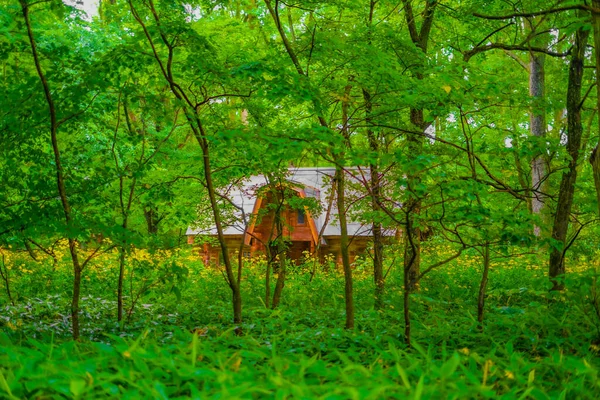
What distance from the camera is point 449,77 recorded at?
597 centimetres

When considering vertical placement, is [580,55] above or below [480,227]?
above

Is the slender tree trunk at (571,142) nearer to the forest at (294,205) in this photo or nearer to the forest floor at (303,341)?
the forest at (294,205)

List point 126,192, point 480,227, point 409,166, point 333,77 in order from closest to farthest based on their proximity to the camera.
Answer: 1. point 409,166
2. point 480,227
3. point 333,77
4. point 126,192

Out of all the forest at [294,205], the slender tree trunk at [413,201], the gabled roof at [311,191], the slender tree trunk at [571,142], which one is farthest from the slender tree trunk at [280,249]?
the slender tree trunk at [571,142]

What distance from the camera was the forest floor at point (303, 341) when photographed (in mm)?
2809

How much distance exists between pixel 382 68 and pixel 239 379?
4.32m

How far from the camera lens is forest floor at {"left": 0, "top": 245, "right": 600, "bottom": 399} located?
2.81m

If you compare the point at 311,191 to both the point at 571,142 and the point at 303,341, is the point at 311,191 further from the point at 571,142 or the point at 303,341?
the point at 303,341

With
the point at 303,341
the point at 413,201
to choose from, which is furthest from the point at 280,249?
the point at 413,201

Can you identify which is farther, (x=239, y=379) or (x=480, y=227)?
(x=480, y=227)

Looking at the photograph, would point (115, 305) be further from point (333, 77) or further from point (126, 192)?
point (333, 77)

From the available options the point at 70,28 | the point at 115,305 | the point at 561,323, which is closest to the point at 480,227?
the point at 561,323

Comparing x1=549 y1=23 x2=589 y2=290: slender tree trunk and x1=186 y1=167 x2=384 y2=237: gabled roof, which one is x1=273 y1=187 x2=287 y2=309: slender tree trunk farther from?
x1=549 y1=23 x2=589 y2=290: slender tree trunk

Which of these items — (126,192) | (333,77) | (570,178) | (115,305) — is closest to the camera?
(570,178)
